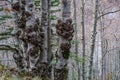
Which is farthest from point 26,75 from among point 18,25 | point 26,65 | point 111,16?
point 111,16

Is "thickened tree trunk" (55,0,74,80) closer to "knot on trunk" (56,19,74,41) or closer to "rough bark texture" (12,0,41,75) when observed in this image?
"knot on trunk" (56,19,74,41)

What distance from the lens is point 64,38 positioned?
27.3 ft

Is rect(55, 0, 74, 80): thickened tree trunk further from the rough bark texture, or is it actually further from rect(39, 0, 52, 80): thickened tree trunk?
the rough bark texture

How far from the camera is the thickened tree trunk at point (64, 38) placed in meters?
8.21

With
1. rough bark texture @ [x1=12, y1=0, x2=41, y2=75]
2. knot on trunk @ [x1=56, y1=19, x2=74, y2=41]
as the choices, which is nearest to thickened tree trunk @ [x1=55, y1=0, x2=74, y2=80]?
knot on trunk @ [x1=56, y1=19, x2=74, y2=41]

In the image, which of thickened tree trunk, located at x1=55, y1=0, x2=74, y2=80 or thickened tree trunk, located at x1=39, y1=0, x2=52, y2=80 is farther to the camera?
thickened tree trunk, located at x1=39, y1=0, x2=52, y2=80

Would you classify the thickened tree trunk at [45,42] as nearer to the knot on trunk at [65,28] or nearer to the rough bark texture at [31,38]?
the rough bark texture at [31,38]

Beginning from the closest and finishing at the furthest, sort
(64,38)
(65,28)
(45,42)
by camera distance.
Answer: (65,28) → (64,38) → (45,42)

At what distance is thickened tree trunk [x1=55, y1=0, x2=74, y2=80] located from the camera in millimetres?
8211

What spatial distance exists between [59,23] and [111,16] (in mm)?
35662

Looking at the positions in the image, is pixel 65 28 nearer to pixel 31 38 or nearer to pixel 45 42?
pixel 45 42

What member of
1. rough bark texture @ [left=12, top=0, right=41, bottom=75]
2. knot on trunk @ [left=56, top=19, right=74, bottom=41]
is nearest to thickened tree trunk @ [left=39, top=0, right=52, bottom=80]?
rough bark texture @ [left=12, top=0, right=41, bottom=75]

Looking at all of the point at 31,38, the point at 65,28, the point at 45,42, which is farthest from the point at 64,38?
the point at 31,38

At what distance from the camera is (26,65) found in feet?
28.3
